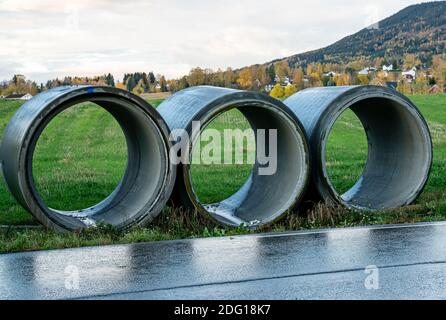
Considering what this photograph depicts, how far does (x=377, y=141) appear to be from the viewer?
528 inches

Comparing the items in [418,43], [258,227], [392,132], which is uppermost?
[418,43]

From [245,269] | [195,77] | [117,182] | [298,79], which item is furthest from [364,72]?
[245,269]

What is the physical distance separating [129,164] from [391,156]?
15.2 feet

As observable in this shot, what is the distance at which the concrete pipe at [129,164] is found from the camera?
9.25 m

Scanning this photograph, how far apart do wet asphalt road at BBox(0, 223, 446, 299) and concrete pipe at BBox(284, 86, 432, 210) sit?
204 centimetres

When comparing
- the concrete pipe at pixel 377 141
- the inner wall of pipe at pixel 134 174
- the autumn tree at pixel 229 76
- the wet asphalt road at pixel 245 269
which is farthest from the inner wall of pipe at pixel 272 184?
the autumn tree at pixel 229 76

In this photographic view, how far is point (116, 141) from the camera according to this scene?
2684 centimetres

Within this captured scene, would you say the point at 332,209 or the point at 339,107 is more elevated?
the point at 339,107

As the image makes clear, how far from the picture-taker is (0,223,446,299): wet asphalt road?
263 inches

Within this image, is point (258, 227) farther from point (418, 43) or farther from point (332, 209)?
point (418, 43)

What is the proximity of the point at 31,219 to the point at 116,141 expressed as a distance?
15742mm

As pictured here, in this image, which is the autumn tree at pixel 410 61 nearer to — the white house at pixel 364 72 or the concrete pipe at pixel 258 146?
the white house at pixel 364 72

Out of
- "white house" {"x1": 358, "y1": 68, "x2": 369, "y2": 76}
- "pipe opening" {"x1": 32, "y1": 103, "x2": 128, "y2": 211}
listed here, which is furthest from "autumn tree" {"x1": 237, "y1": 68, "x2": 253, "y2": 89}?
"white house" {"x1": 358, "y1": 68, "x2": 369, "y2": 76}
